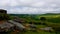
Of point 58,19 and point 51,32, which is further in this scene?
point 58,19

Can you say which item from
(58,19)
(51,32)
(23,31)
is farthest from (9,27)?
(58,19)

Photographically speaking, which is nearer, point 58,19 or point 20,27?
point 20,27

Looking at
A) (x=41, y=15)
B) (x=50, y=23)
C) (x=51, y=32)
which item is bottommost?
(x=51, y=32)

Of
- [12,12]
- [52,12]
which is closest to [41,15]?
[52,12]

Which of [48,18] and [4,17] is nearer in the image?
[4,17]

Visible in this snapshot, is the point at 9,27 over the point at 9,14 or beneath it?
beneath

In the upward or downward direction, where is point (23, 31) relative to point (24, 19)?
downward

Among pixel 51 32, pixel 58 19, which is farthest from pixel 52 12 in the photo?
pixel 51 32

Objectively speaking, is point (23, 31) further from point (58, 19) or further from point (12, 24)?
point (58, 19)

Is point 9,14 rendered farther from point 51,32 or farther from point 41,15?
point 51,32
